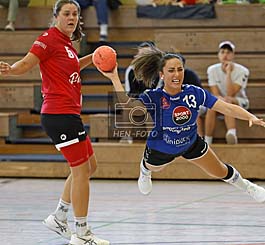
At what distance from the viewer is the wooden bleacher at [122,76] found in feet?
30.7

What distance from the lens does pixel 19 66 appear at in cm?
504

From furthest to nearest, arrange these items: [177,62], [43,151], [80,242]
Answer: [43,151] → [177,62] → [80,242]

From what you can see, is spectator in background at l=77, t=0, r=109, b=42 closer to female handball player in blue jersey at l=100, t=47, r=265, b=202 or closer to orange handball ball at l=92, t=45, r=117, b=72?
female handball player in blue jersey at l=100, t=47, r=265, b=202

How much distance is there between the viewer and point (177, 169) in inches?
367

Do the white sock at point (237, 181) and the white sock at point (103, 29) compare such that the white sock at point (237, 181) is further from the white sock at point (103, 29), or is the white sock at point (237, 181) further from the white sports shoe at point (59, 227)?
the white sock at point (103, 29)

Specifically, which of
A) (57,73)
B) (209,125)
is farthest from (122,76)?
(57,73)

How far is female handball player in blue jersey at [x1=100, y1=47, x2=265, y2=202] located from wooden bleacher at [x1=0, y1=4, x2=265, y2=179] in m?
3.13

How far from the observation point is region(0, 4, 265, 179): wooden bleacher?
934 cm

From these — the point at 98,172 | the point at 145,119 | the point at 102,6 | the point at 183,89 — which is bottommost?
the point at 98,172

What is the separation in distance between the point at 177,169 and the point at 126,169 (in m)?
0.63

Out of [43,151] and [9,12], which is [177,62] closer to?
[43,151]

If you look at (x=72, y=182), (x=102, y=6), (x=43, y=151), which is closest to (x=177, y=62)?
(x=72, y=182)

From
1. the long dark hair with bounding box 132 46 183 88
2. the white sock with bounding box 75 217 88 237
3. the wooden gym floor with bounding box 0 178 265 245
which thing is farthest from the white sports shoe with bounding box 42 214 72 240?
the long dark hair with bounding box 132 46 183 88

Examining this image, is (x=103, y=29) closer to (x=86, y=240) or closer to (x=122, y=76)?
(x=122, y=76)
